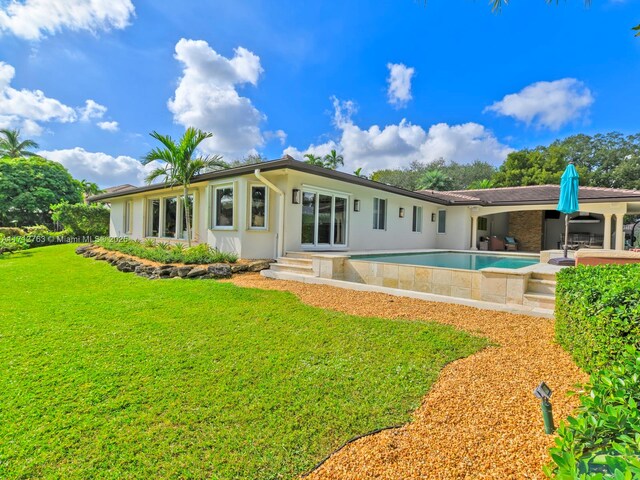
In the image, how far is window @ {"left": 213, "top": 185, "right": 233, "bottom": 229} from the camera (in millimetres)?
11219

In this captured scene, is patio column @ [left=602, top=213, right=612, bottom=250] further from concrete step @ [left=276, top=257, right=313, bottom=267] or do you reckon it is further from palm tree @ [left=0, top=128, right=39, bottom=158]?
palm tree @ [left=0, top=128, right=39, bottom=158]

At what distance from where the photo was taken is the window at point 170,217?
15312 millimetres

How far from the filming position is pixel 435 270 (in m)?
7.06

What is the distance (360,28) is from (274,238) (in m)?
8.29

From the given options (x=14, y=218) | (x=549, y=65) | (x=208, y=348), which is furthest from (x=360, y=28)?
(x=14, y=218)

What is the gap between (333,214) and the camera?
12328mm

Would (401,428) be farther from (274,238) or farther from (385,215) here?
(385,215)

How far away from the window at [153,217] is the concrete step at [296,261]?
946 cm

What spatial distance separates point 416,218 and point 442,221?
254 cm

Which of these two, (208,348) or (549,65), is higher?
(549,65)

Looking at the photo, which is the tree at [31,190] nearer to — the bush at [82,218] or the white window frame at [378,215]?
the bush at [82,218]

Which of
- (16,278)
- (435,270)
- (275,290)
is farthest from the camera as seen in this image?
(16,278)

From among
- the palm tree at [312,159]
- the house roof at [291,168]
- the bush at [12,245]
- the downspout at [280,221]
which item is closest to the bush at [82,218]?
the bush at [12,245]

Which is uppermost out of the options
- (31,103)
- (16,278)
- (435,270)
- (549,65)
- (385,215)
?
(549,65)
